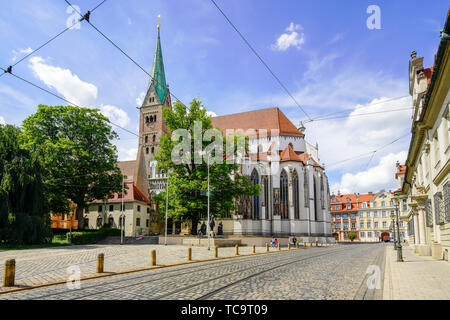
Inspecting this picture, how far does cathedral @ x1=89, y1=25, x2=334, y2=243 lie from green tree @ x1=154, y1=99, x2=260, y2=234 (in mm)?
8875

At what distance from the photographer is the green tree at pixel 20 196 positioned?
75.9 feet

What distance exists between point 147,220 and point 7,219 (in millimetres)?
29947

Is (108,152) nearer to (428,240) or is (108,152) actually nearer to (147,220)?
(147,220)

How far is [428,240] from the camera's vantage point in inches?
797

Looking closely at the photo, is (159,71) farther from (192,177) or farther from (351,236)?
(351,236)

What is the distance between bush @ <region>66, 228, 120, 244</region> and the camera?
31.4m

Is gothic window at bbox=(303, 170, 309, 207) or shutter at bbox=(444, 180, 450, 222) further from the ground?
gothic window at bbox=(303, 170, 309, 207)

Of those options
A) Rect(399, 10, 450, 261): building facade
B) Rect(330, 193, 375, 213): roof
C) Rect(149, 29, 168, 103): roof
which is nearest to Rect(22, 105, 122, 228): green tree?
Rect(399, 10, 450, 261): building facade

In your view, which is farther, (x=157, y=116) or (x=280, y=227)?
(x=157, y=116)

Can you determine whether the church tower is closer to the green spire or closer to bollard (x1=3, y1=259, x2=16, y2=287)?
the green spire

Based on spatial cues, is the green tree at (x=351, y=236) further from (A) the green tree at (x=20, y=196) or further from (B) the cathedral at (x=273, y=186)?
(A) the green tree at (x=20, y=196)

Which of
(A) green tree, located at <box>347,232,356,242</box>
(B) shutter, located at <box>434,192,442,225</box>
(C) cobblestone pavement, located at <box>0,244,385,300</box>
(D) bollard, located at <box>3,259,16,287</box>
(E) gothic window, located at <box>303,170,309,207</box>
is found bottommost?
(A) green tree, located at <box>347,232,356,242</box>

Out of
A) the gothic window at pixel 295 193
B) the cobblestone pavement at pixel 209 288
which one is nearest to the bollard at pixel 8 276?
the cobblestone pavement at pixel 209 288
